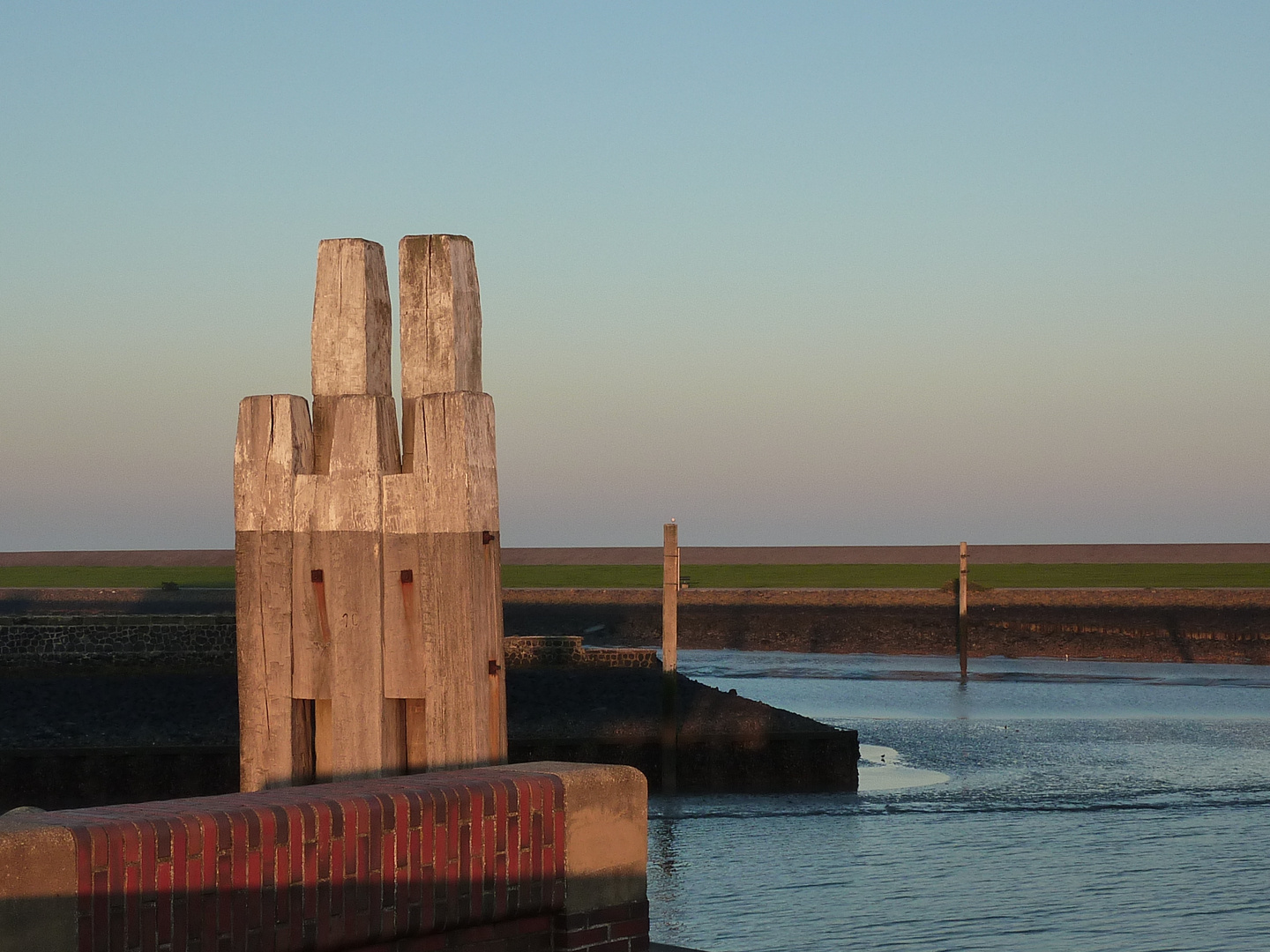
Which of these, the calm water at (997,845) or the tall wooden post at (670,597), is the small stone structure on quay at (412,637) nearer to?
the calm water at (997,845)

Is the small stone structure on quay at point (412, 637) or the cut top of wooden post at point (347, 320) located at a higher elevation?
the cut top of wooden post at point (347, 320)

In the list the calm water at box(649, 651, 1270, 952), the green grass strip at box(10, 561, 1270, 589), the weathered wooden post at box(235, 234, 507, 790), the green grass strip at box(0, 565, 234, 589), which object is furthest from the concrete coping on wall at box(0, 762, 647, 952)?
the green grass strip at box(0, 565, 234, 589)

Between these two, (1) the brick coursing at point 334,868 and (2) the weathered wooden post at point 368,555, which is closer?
(1) the brick coursing at point 334,868

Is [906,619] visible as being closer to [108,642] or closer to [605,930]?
[108,642]

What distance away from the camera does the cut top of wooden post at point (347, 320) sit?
21.1ft

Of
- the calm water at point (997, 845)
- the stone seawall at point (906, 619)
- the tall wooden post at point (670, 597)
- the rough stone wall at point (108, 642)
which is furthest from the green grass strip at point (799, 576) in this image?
the tall wooden post at point (670, 597)

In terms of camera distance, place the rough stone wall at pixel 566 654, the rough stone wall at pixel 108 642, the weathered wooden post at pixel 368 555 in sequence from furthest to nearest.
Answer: the rough stone wall at pixel 566 654 → the rough stone wall at pixel 108 642 → the weathered wooden post at pixel 368 555

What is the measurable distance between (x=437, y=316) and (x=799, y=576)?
8985 cm

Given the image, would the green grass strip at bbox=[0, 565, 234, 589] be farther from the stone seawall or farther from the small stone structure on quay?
the small stone structure on quay

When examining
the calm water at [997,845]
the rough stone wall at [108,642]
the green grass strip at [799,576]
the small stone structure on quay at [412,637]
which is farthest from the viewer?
the green grass strip at [799,576]

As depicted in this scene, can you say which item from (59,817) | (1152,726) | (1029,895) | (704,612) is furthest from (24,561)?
(59,817)

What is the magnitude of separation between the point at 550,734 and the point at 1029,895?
9.48 m

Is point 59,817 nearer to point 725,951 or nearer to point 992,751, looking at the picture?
point 725,951

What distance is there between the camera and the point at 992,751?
95.7ft
